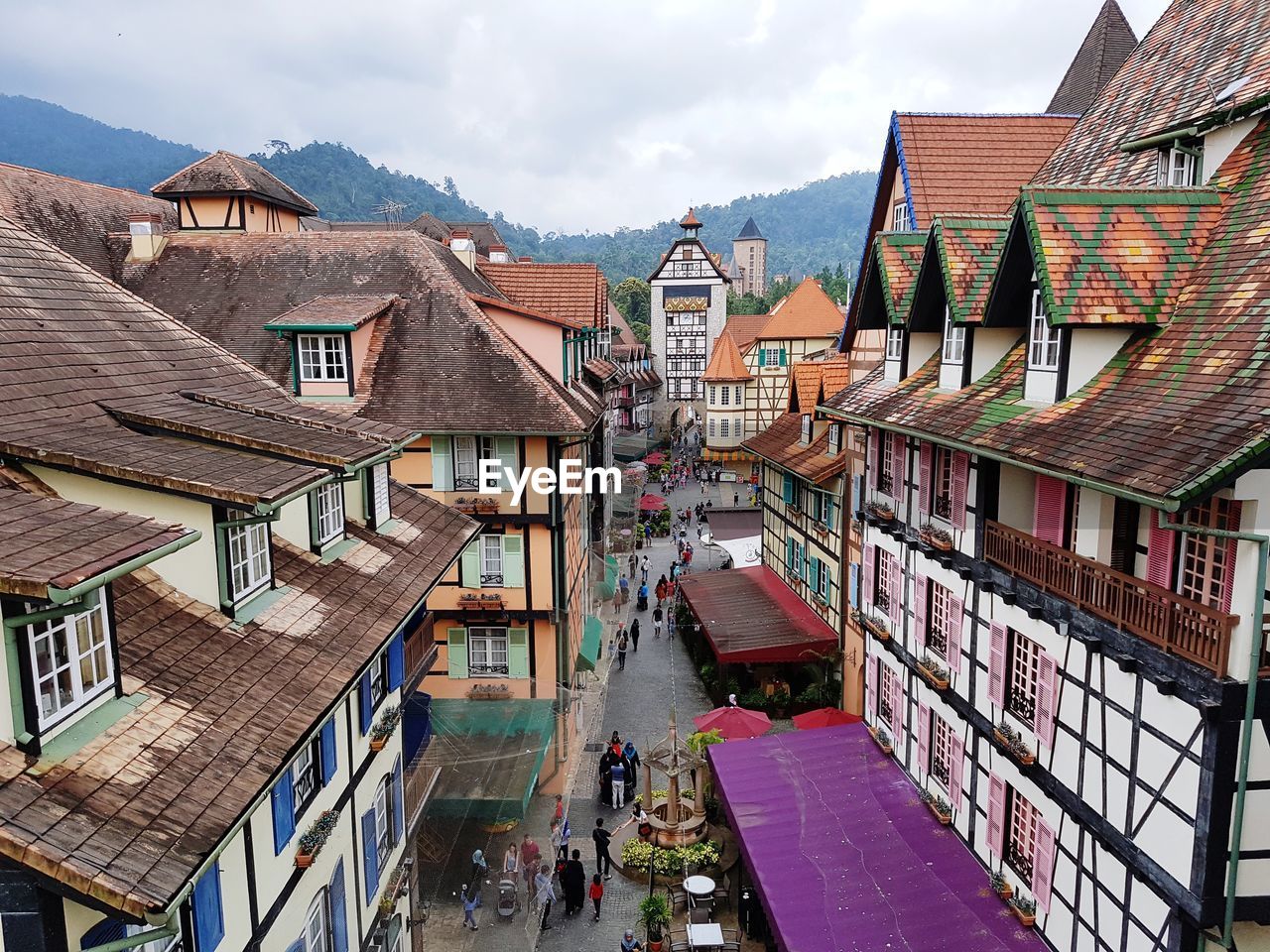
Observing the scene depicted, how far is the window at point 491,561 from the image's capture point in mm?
22016

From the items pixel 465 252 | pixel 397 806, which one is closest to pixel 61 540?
pixel 397 806

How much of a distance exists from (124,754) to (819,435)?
78.9 ft

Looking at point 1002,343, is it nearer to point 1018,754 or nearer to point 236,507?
point 1018,754

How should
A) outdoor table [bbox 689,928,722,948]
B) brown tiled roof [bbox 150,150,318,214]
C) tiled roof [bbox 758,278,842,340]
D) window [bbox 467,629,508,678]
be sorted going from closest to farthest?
outdoor table [bbox 689,928,722,948], window [bbox 467,629,508,678], brown tiled roof [bbox 150,150,318,214], tiled roof [bbox 758,278,842,340]

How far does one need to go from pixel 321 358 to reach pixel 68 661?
53.5ft

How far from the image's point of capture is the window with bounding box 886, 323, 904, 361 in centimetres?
1686

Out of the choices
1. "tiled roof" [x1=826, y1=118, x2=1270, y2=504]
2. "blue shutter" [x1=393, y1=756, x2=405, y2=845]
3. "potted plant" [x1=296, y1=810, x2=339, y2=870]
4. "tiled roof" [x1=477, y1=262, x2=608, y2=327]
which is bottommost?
"blue shutter" [x1=393, y1=756, x2=405, y2=845]

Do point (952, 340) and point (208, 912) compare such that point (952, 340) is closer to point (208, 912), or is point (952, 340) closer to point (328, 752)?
point (328, 752)

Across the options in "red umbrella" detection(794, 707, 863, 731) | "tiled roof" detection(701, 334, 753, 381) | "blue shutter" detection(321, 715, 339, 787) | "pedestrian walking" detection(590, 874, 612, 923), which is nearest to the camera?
"blue shutter" detection(321, 715, 339, 787)

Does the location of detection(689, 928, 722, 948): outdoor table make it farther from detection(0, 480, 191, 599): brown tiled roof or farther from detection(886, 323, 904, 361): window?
detection(0, 480, 191, 599): brown tiled roof

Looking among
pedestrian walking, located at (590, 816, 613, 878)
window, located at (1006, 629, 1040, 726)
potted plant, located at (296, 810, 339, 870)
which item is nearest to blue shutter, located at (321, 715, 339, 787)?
potted plant, located at (296, 810, 339, 870)

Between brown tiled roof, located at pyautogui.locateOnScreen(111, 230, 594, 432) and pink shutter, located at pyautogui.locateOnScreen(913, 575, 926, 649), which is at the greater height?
brown tiled roof, located at pyautogui.locateOnScreen(111, 230, 594, 432)

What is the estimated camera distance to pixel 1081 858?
11.0 m

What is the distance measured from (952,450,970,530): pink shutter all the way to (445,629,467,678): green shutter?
1273cm
